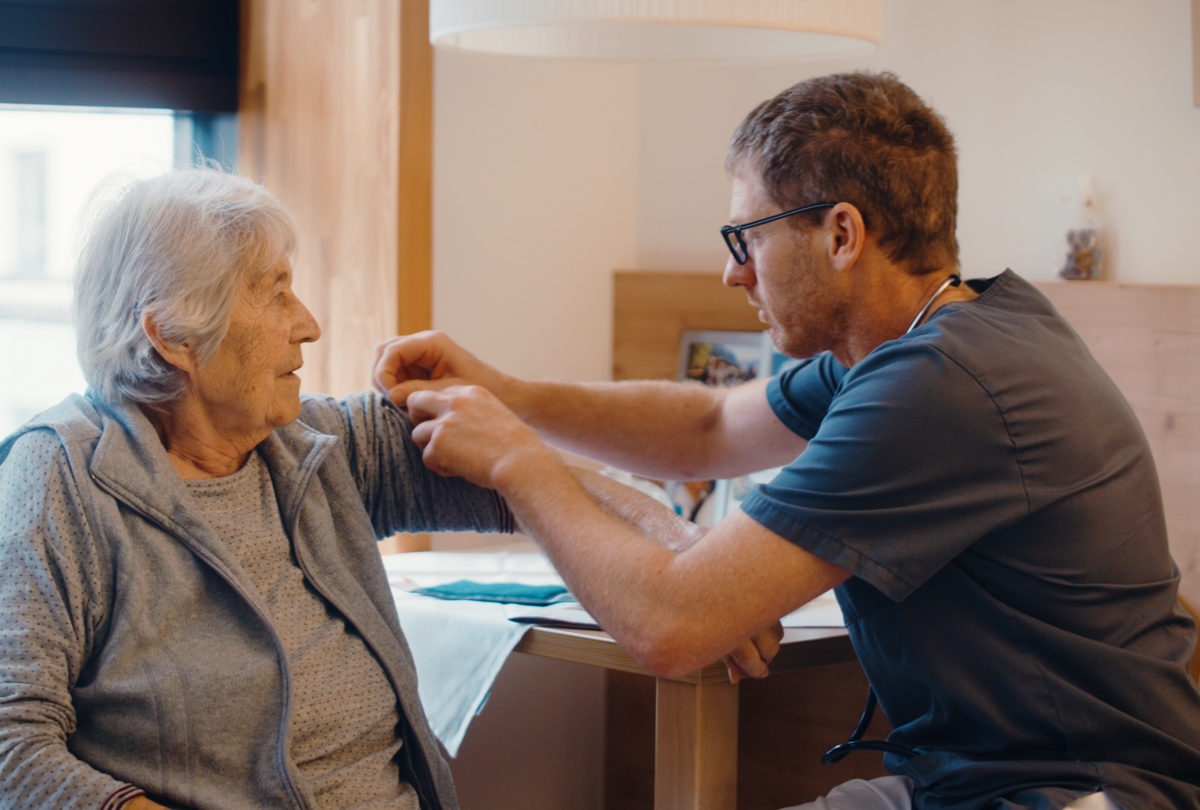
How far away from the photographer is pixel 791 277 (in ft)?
4.84

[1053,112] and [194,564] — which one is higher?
[1053,112]

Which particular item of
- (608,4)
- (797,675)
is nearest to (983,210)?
(797,675)

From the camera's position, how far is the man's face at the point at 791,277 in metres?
1.45

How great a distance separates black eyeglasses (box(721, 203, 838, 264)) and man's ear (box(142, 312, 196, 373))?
68 cm

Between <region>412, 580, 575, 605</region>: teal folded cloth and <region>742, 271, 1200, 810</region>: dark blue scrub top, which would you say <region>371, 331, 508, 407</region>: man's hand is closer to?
<region>412, 580, 575, 605</region>: teal folded cloth

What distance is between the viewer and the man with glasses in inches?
49.0

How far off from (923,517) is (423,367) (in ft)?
2.70

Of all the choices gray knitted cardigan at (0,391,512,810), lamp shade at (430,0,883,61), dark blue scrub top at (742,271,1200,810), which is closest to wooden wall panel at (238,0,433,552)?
lamp shade at (430,0,883,61)

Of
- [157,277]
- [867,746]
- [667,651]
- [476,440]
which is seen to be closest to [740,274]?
[476,440]

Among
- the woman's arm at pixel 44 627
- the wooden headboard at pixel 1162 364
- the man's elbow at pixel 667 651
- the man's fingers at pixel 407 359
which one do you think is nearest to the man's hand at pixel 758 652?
the man's elbow at pixel 667 651

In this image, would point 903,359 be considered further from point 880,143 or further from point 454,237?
point 454,237

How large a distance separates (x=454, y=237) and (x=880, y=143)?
1.26 meters

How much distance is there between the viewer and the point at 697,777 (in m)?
1.60

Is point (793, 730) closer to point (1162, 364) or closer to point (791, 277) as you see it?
point (1162, 364)
